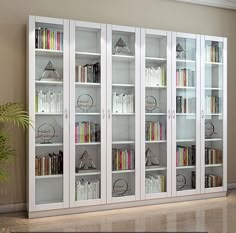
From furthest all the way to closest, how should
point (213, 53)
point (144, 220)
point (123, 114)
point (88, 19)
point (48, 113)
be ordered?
point (213, 53), point (88, 19), point (123, 114), point (48, 113), point (144, 220)

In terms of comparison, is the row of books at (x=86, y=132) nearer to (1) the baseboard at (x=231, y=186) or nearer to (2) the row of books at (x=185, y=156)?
(2) the row of books at (x=185, y=156)

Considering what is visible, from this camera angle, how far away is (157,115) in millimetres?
4848

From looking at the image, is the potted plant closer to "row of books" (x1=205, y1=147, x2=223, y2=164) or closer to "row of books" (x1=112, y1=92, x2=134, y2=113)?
"row of books" (x1=112, y1=92, x2=134, y2=113)

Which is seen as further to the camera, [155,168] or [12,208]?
[155,168]

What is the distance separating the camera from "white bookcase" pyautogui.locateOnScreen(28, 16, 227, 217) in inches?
169

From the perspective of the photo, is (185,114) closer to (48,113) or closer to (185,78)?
(185,78)

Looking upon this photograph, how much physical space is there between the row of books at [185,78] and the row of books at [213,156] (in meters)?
0.97

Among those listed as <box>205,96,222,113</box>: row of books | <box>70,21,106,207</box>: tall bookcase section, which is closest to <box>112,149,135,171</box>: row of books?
<box>70,21,106,207</box>: tall bookcase section

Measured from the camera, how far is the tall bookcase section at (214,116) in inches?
201

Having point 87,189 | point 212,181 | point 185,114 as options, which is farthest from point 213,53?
point 87,189

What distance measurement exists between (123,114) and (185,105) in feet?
3.10

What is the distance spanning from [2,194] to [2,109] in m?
1.09

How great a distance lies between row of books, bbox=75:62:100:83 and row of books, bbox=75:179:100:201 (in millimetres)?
1251

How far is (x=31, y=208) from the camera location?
4.16m
